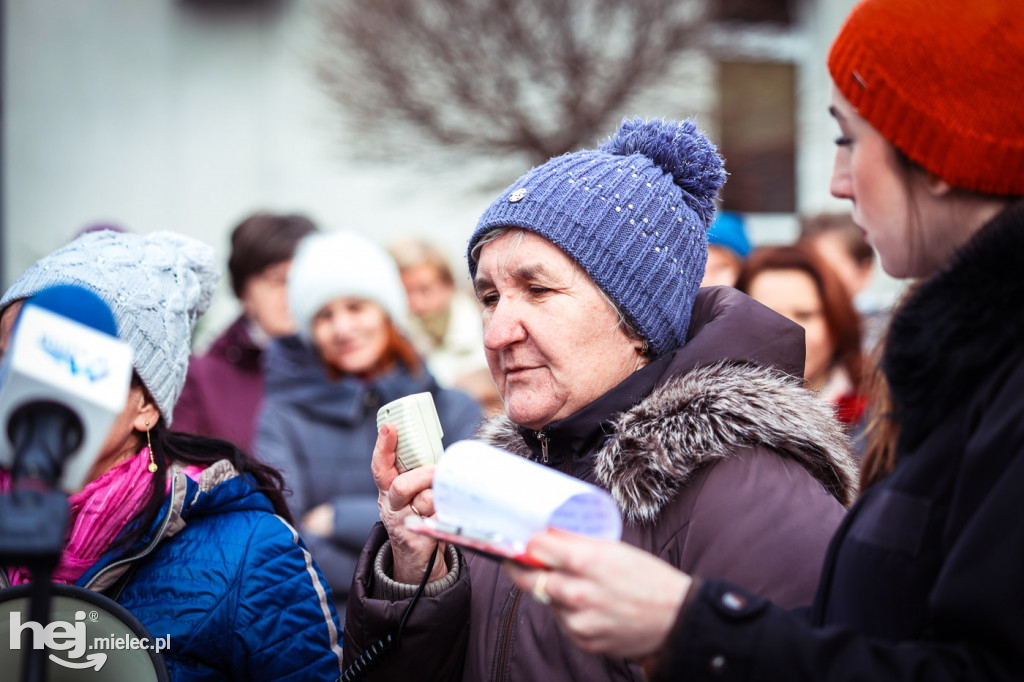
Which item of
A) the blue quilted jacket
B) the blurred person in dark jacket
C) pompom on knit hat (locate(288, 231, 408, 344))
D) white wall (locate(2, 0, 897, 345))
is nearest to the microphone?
the blue quilted jacket

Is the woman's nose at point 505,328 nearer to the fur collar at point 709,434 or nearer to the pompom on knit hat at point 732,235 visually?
the fur collar at point 709,434

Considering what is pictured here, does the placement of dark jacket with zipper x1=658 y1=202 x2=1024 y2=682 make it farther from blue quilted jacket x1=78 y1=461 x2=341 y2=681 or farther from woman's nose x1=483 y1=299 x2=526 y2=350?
blue quilted jacket x1=78 y1=461 x2=341 y2=681

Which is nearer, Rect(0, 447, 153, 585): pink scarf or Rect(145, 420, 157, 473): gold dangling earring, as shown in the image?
Rect(0, 447, 153, 585): pink scarf

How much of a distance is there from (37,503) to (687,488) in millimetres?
1097

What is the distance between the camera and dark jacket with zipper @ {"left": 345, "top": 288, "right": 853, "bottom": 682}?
1.63m

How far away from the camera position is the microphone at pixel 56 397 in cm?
107

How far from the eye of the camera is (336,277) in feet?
13.4

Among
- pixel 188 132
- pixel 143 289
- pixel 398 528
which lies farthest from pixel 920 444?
pixel 188 132

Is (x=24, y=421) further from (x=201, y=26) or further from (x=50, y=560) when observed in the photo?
(x=201, y=26)

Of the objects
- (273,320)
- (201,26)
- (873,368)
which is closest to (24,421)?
(873,368)

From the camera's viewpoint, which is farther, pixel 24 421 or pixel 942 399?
pixel 942 399

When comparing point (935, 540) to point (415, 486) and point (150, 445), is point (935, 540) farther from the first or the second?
point (150, 445)

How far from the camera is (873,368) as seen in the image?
1.89m

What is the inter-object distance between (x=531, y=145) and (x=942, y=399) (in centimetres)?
785
